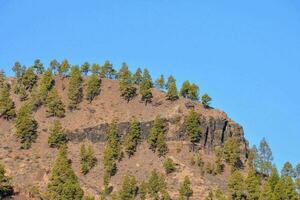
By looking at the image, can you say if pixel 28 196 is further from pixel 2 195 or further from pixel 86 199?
pixel 86 199

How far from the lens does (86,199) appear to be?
640ft

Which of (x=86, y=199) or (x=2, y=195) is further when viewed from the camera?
(x=86, y=199)

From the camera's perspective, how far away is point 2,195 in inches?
6742

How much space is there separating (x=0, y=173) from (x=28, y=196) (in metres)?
14.5

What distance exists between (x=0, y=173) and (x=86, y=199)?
24.4m

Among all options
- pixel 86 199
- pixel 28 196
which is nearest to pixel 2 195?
pixel 28 196

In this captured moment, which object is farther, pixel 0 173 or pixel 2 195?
pixel 0 173

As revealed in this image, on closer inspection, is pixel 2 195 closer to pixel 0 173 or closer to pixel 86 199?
pixel 0 173

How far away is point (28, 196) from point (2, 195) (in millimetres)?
6241

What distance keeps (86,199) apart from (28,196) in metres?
24.5

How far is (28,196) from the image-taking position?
174 meters
